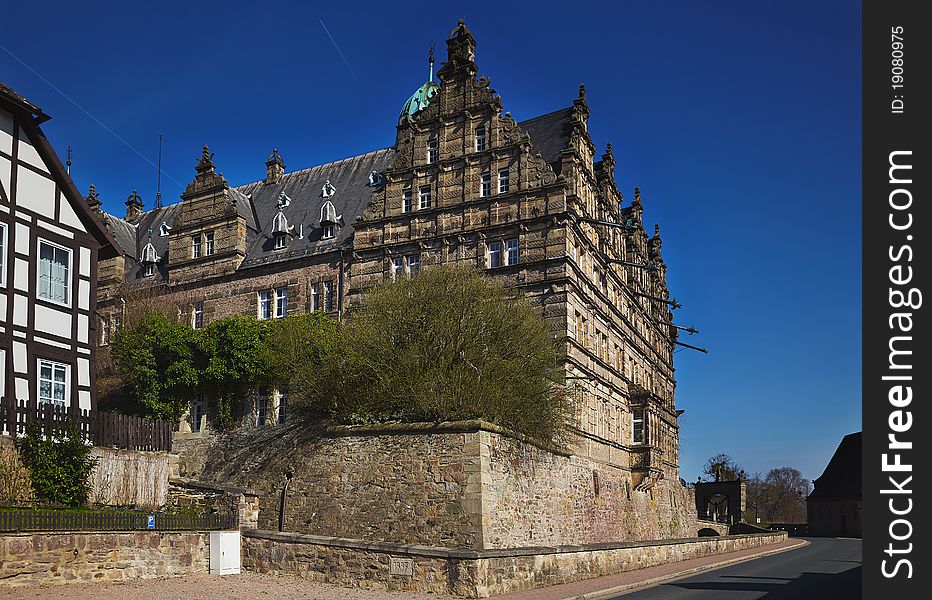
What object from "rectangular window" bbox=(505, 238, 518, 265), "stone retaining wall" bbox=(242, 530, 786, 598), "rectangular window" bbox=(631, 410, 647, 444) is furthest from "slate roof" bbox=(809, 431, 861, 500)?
"stone retaining wall" bbox=(242, 530, 786, 598)

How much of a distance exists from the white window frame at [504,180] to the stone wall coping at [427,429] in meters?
10.7

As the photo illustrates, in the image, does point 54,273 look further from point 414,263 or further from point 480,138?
point 480,138

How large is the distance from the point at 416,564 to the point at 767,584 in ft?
29.0

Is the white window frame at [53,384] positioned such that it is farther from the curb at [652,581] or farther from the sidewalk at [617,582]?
the curb at [652,581]

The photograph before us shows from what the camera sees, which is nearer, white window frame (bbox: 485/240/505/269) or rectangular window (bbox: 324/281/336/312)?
white window frame (bbox: 485/240/505/269)

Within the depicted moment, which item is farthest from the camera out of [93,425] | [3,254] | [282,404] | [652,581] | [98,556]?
[282,404]

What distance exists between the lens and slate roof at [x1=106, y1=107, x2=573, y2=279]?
37.9 metres

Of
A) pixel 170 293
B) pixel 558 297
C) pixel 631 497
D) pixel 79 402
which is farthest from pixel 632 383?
pixel 79 402

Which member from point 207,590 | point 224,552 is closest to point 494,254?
point 224,552

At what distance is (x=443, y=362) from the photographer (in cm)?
2644

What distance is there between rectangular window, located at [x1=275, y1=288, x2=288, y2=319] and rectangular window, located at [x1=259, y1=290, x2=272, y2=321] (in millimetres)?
366

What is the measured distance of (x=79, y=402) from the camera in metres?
24.6

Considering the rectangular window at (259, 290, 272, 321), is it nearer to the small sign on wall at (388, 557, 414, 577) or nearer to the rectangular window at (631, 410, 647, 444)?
the rectangular window at (631, 410, 647, 444)

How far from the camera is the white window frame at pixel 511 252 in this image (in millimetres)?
34125
